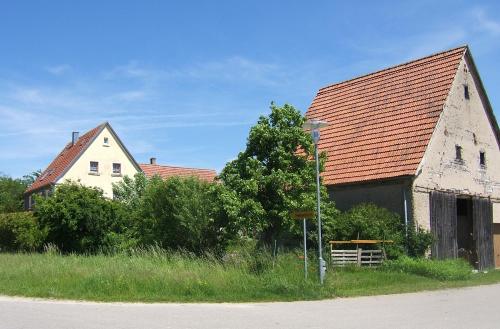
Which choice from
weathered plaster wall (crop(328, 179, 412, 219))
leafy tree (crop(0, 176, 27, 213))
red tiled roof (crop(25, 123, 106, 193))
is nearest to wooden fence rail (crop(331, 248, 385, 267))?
weathered plaster wall (crop(328, 179, 412, 219))

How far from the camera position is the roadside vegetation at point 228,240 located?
1512 cm

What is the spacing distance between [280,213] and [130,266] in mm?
5560

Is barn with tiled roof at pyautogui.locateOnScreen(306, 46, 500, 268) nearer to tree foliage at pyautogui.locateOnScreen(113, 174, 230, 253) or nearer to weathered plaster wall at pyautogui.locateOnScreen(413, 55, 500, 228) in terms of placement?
weathered plaster wall at pyautogui.locateOnScreen(413, 55, 500, 228)

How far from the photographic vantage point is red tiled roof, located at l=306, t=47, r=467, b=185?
82.0 ft

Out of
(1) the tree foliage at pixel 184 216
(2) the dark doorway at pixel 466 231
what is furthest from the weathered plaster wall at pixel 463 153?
(1) the tree foliage at pixel 184 216

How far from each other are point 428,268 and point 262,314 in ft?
34.4

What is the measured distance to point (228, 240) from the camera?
23.0m

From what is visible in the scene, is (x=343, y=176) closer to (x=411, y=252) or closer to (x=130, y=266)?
(x=411, y=252)

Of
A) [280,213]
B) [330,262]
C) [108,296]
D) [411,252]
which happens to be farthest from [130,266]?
[411,252]

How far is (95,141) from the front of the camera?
54.6 m

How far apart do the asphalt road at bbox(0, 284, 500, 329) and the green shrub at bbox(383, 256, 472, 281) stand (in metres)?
5.27

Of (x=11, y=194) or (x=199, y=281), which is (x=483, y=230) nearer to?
(x=199, y=281)

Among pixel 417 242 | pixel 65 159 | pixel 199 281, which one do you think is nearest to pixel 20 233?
pixel 199 281

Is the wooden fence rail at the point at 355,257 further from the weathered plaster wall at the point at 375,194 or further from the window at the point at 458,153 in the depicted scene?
the window at the point at 458,153
